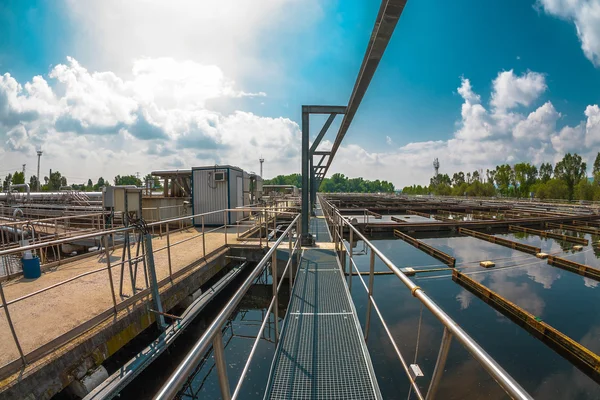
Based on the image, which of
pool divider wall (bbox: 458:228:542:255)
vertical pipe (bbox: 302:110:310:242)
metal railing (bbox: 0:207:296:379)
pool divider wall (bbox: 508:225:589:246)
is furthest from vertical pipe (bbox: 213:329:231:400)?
pool divider wall (bbox: 508:225:589:246)

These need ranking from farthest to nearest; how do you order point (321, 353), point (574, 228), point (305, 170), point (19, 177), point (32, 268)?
1. point (19, 177)
2. point (574, 228)
3. point (305, 170)
4. point (32, 268)
5. point (321, 353)

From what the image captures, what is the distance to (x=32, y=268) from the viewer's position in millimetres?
4902

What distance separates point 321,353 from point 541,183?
6738 centimetres

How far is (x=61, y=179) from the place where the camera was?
74625mm

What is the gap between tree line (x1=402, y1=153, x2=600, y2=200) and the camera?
41.7 meters

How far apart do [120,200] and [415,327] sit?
6.39m

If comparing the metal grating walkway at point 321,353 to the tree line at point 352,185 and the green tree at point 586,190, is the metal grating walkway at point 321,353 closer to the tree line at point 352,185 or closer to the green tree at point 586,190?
the green tree at point 586,190

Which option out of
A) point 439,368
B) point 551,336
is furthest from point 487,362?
point 551,336

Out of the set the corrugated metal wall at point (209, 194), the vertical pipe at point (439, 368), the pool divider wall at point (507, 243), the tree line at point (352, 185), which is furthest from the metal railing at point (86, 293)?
the tree line at point (352, 185)

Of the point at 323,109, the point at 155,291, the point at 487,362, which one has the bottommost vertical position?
the point at 155,291

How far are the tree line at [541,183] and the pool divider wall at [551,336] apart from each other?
4917 centimetres

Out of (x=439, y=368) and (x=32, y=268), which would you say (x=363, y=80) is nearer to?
(x=439, y=368)

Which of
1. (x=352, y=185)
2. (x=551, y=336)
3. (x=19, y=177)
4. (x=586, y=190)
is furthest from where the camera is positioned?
(x=352, y=185)

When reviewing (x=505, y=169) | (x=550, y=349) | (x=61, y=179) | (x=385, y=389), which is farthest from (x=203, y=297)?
(x=61, y=179)
